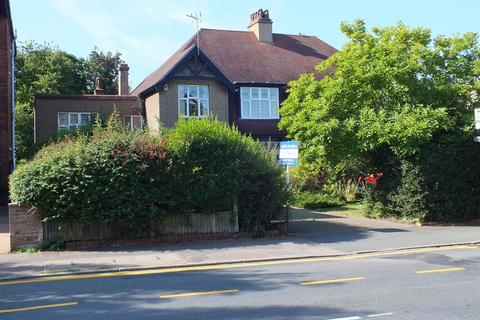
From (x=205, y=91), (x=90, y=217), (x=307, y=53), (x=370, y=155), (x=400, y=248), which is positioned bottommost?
(x=400, y=248)

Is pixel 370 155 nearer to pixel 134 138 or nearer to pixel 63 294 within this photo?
pixel 134 138

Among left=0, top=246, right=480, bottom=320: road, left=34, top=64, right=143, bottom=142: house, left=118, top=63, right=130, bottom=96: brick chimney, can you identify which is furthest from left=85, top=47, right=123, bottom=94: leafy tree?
left=0, top=246, right=480, bottom=320: road

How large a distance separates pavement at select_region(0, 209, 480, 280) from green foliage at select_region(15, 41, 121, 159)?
27.9 metres

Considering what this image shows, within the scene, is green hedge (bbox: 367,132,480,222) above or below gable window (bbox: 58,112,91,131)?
below

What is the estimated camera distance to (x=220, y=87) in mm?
29906

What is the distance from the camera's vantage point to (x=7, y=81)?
2689 centimetres

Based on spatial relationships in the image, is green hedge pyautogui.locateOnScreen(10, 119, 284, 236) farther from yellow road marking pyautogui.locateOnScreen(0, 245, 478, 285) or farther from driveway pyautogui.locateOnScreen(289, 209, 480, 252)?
yellow road marking pyautogui.locateOnScreen(0, 245, 478, 285)

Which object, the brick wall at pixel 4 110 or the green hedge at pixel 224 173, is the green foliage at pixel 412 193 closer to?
the green hedge at pixel 224 173

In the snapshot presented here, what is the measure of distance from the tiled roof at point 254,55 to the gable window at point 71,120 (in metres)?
3.67

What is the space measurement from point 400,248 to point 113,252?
7.01 meters

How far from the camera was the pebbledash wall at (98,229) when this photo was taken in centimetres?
1289

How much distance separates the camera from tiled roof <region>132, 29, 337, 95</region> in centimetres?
3206

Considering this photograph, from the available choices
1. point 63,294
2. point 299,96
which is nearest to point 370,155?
point 299,96

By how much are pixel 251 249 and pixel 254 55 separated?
22.8m
